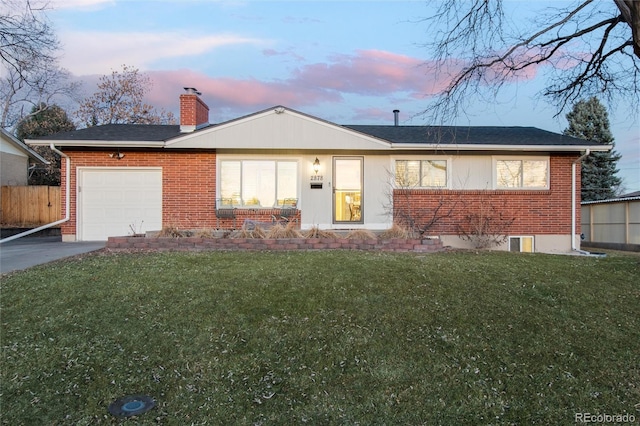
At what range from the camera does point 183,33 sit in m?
11.3

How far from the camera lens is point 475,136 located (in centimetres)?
1309

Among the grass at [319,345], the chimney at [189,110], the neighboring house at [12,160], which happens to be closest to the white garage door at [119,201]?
the chimney at [189,110]

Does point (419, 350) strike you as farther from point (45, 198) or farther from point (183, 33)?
point (45, 198)

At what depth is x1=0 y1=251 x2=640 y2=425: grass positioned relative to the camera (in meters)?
3.21

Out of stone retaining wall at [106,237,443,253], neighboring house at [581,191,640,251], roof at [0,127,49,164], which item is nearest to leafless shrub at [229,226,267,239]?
stone retaining wall at [106,237,443,253]

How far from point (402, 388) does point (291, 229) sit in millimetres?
6258

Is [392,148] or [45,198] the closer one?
[392,148]

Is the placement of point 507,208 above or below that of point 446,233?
above

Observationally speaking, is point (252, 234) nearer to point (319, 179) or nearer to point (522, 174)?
point (319, 179)

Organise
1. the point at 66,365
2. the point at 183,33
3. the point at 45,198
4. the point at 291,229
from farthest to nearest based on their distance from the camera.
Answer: the point at 45,198
the point at 183,33
the point at 291,229
the point at 66,365

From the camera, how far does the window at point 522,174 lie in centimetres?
1233

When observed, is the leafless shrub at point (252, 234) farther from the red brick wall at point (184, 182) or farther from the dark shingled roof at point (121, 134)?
the dark shingled roof at point (121, 134)

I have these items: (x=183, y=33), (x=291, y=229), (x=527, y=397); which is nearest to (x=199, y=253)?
(x=291, y=229)

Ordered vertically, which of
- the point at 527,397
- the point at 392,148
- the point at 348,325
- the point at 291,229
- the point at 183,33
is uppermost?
the point at 183,33
